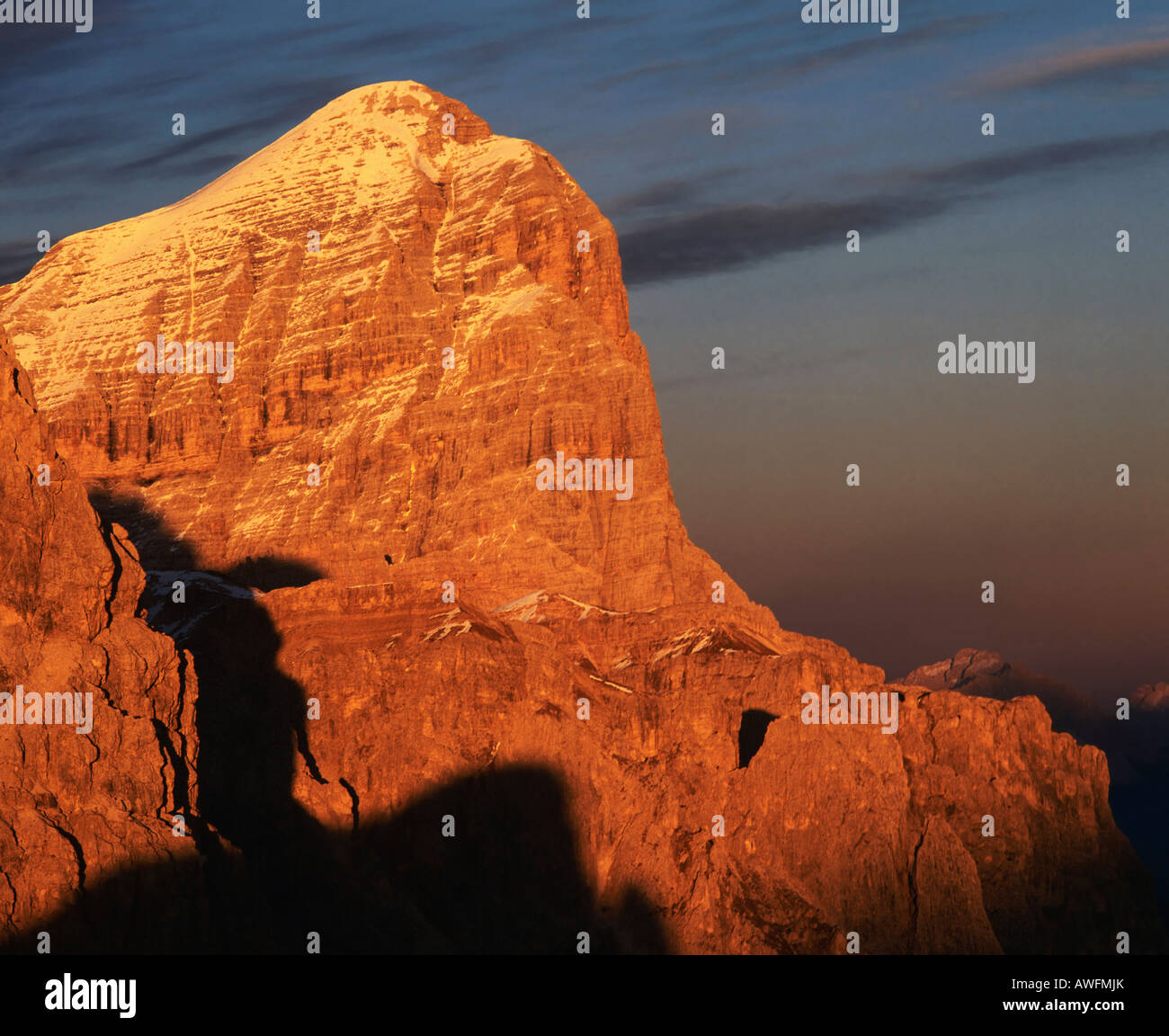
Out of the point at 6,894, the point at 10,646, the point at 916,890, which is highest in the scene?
the point at 10,646

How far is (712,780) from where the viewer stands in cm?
18475

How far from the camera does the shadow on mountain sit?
4943 inches

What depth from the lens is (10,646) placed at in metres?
121

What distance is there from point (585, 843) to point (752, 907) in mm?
12771

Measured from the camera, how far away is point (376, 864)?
6358 inches

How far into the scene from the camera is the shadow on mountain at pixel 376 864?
126m
